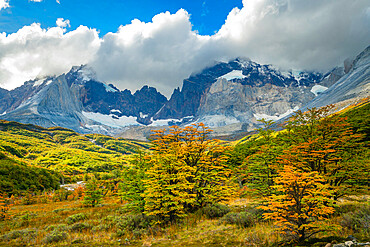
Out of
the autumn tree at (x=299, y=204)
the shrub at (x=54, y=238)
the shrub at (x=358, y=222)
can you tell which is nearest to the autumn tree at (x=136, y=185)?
the shrub at (x=54, y=238)

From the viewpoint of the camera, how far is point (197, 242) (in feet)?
35.1

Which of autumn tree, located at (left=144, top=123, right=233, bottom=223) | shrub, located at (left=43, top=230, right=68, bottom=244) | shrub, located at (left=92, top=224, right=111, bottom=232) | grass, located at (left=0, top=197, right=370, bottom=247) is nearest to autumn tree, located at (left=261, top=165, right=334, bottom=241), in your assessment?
grass, located at (left=0, top=197, right=370, bottom=247)

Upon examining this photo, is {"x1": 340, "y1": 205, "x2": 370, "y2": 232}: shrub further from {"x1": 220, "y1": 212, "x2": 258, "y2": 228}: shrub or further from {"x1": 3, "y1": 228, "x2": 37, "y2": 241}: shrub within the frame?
{"x1": 3, "y1": 228, "x2": 37, "y2": 241}: shrub

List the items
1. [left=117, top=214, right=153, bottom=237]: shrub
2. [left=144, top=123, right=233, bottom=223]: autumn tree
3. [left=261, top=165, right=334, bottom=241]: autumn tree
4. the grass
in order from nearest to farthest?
[left=261, top=165, right=334, bottom=241]: autumn tree, the grass, [left=117, top=214, right=153, bottom=237]: shrub, [left=144, top=123, right=233, bottom=223]: autumn tree

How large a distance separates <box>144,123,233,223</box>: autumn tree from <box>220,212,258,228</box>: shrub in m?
2.78

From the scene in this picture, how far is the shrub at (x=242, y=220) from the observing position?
12.7m

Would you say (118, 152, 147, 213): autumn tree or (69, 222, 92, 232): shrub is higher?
(118, 152, 147, 213): autumn tree

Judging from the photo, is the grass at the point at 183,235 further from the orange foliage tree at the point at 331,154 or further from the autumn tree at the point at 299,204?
the orange foliage tree at the point at 331,154

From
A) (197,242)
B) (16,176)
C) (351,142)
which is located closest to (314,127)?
(351,142)

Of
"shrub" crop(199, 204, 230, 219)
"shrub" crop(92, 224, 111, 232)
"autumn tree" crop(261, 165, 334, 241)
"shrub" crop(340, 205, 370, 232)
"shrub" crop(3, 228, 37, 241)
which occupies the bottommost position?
"shrub" crop(199, 204, 230, 219)

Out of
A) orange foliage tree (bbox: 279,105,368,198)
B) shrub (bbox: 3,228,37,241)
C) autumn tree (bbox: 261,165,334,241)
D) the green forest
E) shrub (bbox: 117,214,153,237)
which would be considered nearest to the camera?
autumn tree (bbox: 261,165,334,241)

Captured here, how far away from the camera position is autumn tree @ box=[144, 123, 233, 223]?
13664 millimetres

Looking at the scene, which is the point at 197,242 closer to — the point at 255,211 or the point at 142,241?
the point at 142,241

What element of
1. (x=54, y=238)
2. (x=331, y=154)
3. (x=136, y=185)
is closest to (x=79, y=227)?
(x=54, y=238)
